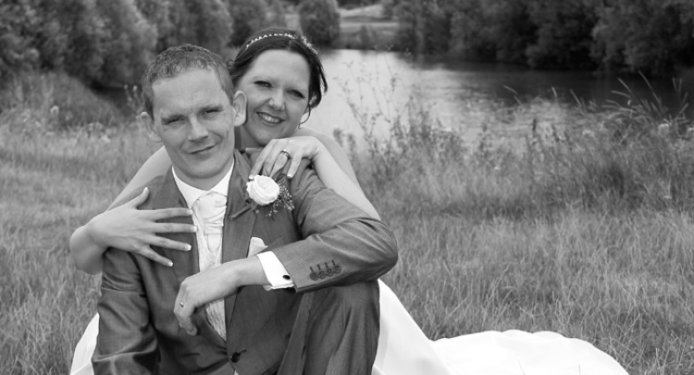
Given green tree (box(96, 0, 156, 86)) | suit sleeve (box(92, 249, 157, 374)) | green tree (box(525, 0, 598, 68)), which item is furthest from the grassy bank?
green tree (box(525, 0, 598, 68))

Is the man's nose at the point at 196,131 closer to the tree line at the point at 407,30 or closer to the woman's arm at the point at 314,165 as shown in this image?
the woman's arm at the point at 314,165

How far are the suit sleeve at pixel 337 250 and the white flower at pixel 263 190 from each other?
0.13m

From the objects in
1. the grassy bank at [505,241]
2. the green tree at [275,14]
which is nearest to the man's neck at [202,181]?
the grassy bank at [505,241]

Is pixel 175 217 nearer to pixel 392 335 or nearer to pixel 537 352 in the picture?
pixel 392 335

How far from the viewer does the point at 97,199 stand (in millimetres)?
6094

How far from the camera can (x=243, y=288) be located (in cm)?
212

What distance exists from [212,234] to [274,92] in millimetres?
881

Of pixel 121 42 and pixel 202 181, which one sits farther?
pixel 121 42

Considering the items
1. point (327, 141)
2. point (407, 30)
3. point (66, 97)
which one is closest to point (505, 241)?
point (327, 141)

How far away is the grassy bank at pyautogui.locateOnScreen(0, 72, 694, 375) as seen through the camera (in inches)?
125

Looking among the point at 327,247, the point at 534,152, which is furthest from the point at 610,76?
the point at 327,247

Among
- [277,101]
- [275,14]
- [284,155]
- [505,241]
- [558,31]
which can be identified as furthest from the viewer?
[275,14]

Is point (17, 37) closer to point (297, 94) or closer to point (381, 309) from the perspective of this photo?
point (297, 94)

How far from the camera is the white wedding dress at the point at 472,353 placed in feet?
9.21
